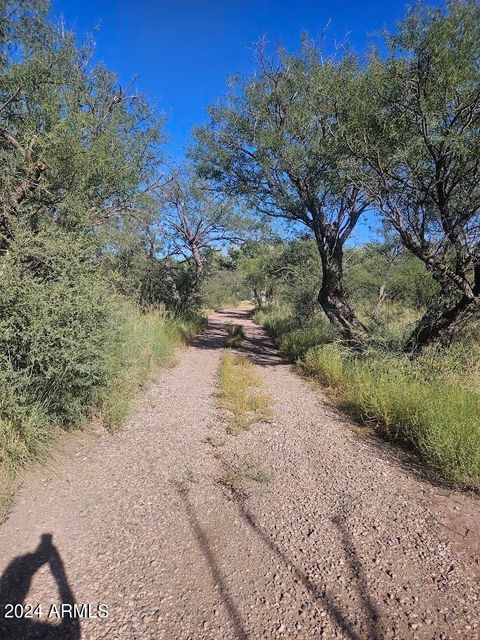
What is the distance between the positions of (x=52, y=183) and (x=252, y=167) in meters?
5.36

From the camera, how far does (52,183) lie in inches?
225

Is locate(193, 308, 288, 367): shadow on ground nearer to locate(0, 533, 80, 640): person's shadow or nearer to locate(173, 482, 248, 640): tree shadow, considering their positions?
locate(173, 482, 248, 640): tree shadow

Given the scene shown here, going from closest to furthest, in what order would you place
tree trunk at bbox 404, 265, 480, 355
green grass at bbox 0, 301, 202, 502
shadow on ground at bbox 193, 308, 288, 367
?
1. green grass at bbox 0, 301, 202, 502
2. tree trunk at bbox 404, 265, 480, 355
3. shadow on ground at bbox 193, 308, 288, 367

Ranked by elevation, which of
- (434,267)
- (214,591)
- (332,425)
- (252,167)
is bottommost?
(214,591)

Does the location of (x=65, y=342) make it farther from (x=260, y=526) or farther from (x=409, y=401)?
(x=409, y=401)

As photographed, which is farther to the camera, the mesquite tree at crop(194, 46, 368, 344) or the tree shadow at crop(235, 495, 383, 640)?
the mesquite tree at crop(194, 46, 368, 344)

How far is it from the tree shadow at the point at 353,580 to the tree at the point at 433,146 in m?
4.98

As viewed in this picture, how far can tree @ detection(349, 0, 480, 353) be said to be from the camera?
207 inches

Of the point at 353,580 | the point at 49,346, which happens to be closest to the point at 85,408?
the point at 49,346

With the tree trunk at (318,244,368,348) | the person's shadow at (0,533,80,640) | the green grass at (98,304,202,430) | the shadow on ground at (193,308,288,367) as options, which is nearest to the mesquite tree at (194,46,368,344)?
the tree trunk at (318,244,368,348)

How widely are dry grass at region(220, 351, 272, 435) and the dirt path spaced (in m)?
0.77

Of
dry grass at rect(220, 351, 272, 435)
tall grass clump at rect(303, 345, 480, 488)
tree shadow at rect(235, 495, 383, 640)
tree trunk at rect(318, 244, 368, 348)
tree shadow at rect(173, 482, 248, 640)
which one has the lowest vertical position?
tree shadow at rect(173, 482, 248, 640)

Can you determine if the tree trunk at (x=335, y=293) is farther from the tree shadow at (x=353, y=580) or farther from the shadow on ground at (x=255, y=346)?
the tree shadow at (x=353, y=580)

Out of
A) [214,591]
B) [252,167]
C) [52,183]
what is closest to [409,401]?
[214,591]
